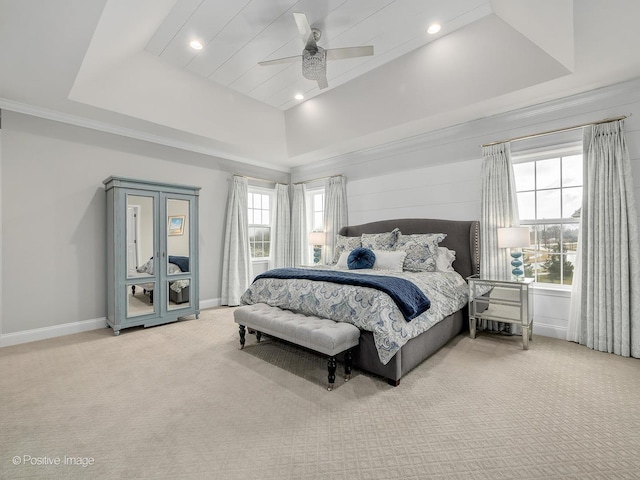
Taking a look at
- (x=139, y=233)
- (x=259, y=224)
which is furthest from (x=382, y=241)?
(x=139, y=233)

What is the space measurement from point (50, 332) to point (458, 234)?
526 cm

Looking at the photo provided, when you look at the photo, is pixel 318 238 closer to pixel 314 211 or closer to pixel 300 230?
pixel 300 230

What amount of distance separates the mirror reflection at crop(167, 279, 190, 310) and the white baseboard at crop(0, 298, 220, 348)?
85 centimetres

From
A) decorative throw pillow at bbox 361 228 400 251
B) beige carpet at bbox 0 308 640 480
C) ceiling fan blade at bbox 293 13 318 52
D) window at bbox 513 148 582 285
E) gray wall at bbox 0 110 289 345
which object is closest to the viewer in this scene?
beige carpet at bbox 0 308 640 480

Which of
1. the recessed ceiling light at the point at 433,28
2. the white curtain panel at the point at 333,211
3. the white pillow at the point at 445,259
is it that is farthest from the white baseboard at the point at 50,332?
the recessed ceiling light at the point at 433,28

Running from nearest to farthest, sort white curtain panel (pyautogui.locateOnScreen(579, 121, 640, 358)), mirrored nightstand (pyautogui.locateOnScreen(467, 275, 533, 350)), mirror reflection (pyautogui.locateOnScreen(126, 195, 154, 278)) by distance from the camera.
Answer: white curtain panel (pyautogui.locateOnScreen(579, 121, 640, 358))
mirrored nightstand (pyautogui.locateOnScreen(467, 275, 533, 350))
mirror reflection (pyautogui.locateOnScreen(126, 195, 154, 278))

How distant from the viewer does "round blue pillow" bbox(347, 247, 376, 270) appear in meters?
3.87

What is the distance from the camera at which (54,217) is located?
3.60 meters

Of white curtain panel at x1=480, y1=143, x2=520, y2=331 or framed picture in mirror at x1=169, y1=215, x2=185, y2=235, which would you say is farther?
framed picture in mirror at x1=169, y1=215, x2=185, y2=235

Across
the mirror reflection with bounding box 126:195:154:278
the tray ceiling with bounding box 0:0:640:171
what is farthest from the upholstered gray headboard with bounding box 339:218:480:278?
the mirror reflection with bounding box 126:195:154:278

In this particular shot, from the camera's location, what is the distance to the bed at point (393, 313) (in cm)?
234

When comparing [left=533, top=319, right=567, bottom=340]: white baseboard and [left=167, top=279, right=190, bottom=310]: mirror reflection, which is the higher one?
[left=167, top=279, right=190, bottom=310]: mirror reflection

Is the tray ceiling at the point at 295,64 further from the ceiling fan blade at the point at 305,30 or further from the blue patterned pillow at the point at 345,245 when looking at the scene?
the blue patterned pillow at the point at 345,245

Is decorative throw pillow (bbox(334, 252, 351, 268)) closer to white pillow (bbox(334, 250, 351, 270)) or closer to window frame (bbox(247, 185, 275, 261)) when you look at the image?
white pillow (bbox(334, 250, 351, 270))
